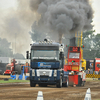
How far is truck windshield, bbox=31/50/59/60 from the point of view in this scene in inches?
848

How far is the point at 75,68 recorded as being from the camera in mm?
28297

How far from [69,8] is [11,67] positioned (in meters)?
22.6

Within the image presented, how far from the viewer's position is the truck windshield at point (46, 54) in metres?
21.5

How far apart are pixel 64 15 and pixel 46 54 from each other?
10452 mm

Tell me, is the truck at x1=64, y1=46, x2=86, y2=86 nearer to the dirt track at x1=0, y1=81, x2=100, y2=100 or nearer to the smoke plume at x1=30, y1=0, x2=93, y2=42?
the smoke plume at x1=30, y1=0, x2=93, y2=42

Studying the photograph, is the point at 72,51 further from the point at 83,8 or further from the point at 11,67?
the point at 11,67

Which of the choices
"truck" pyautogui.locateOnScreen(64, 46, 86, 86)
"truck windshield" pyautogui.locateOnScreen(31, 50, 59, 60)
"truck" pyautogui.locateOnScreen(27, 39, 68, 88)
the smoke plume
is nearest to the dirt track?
"truck" pyautogui.locateOnScreen(27, 39, 68, 88)

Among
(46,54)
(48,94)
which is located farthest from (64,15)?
(48,94)

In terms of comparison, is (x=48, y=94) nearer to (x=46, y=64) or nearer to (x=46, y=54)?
(x=46, y=64)

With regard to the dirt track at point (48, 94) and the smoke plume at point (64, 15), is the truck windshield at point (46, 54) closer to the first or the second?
→ the dirt track at point (48, 94)

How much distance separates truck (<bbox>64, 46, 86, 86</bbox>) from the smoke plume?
2372 mm

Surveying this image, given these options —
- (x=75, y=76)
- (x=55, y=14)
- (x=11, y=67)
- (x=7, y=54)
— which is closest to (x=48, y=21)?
(x=55, y=14)

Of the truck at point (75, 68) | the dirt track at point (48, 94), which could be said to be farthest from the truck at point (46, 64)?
the truck at point (75, 68)

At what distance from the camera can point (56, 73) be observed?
21.5 m
